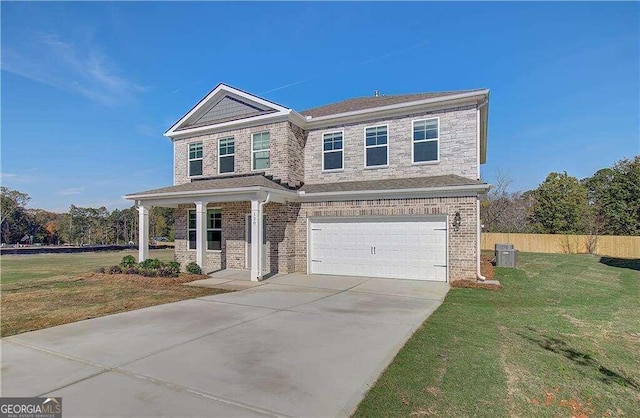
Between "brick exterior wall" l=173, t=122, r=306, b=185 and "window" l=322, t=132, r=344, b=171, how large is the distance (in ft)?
3.20

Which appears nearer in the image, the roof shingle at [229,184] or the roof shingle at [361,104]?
the roof shingle at [229,184]

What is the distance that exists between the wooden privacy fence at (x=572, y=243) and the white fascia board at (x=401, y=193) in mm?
17792

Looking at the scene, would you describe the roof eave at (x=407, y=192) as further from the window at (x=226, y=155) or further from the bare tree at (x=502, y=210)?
the bare tree at (x=502, y=210)

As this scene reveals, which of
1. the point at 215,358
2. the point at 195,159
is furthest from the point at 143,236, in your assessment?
the point at 215,358

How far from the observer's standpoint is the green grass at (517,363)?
349 cm

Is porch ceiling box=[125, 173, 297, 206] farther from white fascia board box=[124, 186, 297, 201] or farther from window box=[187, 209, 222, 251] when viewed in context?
window box=[187, 209, 222, 251]

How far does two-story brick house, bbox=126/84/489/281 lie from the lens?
1168cm

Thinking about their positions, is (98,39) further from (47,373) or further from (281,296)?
(47,373)


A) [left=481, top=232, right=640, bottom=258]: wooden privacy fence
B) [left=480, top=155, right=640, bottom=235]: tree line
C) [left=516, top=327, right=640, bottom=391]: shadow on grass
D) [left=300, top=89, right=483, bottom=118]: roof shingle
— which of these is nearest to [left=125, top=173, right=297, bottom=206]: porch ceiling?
[left=300, top=89, right=483, bottom=118]: roof shingle

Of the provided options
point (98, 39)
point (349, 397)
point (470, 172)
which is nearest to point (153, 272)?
point (98, 39)

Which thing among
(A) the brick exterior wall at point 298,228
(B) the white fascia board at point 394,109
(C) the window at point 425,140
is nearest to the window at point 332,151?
(B) the white fascia board at point 394,109

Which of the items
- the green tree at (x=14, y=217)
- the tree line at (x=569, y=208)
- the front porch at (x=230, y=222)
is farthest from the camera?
the green tree at (x=14, y=217)

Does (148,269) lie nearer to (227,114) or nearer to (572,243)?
(227,114)

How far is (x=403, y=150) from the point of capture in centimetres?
1284
